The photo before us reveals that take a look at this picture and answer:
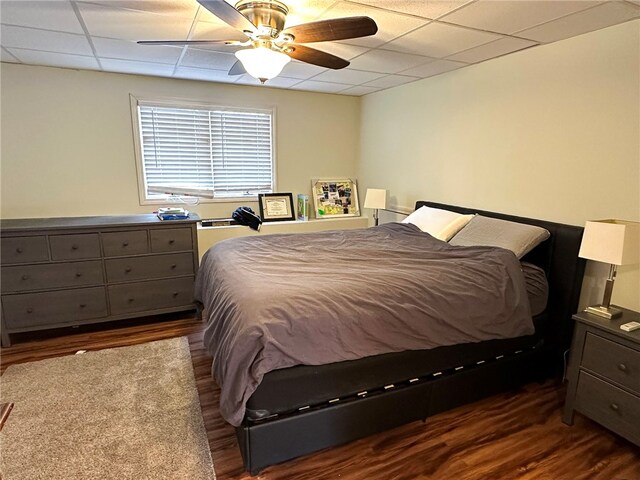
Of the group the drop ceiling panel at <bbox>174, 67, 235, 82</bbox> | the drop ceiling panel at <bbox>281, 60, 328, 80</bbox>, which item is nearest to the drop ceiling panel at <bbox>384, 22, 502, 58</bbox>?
the drop ceiling panel at <bbox>281, 60, 328, 80</bbox>

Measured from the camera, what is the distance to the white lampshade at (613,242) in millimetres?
1881

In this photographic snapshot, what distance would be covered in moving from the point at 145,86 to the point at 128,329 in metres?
2.38

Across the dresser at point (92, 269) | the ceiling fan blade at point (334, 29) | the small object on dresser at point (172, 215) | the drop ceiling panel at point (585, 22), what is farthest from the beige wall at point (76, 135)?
Answer: the drop ceiling panel at point (585, 22)

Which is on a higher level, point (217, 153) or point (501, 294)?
point (217, 153)

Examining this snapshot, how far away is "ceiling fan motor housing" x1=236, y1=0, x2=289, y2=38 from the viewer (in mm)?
1906

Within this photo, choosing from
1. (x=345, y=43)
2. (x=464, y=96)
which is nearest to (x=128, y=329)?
(x=345, y=43)

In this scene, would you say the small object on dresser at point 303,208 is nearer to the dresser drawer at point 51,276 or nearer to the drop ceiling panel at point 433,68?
the drop ceiling panel at point 433,68

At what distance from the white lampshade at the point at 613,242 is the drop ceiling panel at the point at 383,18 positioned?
5.03ft

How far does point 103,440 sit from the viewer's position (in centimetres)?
197

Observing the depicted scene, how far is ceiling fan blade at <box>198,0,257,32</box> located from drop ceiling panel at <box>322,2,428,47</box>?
49cm

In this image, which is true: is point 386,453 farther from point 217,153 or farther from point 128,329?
point 217,153

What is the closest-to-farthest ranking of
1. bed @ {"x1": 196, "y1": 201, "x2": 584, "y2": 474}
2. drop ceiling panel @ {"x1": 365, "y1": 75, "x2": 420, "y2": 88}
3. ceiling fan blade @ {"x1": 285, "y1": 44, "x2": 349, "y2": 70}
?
bed @ {"x1": 196, "y1": 201, "x2": 584, "y2": 474} < ceiling fan blade @ {"x1": 285, "y1": 44, "x2": 349, "y2": 70} < drop ceiling panel @ {"x1": 365, "y1": 75, "x2": 420, "y2": 88}

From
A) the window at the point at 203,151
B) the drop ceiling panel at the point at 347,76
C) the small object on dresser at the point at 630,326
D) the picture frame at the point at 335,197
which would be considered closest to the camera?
the small object on dresser at the point at 630,326

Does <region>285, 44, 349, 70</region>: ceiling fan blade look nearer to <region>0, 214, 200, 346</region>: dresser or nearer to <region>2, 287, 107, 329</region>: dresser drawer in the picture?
<region>0, 214, 200, 346</region>: dresser
